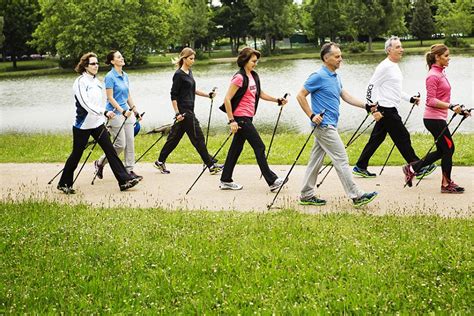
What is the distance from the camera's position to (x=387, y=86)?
10352 mm

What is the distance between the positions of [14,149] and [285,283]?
39.0ft

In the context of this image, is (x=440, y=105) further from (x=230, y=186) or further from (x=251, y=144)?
(x=230, y=186)

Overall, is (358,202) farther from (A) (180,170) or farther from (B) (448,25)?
(B) (448,25)

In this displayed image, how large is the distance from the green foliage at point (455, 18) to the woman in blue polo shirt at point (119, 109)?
66.5 meters

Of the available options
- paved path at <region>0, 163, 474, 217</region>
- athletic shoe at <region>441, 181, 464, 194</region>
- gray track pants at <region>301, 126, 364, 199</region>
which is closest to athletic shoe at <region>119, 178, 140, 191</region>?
paved path at <region>0, 163, 474, 217</region>

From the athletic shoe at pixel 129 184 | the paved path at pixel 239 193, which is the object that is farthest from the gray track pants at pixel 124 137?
the athletic shoe at pixel 129 184

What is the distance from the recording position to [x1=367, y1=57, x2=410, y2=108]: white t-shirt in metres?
10.3

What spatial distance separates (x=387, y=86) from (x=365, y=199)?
2.43 metres

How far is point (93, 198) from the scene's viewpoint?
33.5 feet

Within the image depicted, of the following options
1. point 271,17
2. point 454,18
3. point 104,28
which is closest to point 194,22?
point 271,17

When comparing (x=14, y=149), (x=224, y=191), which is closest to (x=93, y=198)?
(x=224, y=191)

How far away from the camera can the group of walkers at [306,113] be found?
348 inches

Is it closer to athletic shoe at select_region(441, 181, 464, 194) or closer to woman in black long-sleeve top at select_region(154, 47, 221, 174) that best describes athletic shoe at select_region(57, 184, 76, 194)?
woman in black long-sleeve top at select_region(154, 47, 221, 174)

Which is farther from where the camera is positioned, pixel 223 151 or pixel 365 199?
pixel 223 151
